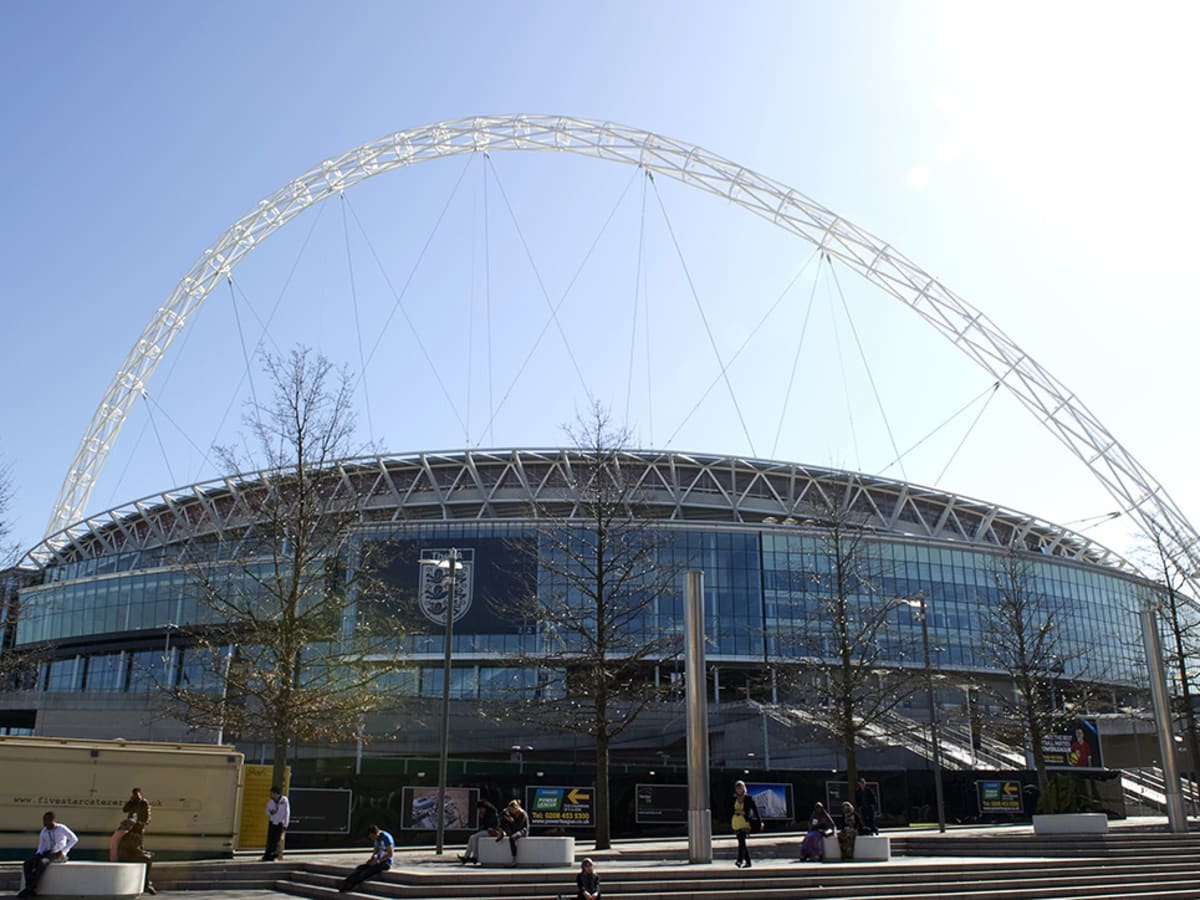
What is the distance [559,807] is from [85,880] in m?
15.3

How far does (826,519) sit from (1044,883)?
22.5m

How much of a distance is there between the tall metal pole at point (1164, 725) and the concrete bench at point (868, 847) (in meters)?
10.0

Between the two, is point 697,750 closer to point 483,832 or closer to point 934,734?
point 483,832

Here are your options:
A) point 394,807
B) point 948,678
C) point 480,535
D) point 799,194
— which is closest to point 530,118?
point 799,194

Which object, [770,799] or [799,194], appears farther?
[799,194]

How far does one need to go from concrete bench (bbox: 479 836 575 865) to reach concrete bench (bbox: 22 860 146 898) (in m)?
6.85

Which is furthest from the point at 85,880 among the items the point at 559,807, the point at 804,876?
the point at 559,807

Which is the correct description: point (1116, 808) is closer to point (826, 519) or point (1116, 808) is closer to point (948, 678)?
point (826, 519)

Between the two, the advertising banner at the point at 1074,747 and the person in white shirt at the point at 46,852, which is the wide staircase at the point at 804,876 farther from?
the advertising banner at the point at 1074,747

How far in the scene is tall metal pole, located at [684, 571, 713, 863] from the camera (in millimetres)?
22344

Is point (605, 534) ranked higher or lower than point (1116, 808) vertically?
higher

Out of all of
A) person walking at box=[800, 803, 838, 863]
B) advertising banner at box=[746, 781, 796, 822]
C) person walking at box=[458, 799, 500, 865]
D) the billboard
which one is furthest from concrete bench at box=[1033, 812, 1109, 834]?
the billboard

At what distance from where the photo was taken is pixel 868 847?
78.4ft

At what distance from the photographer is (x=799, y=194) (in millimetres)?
65438
